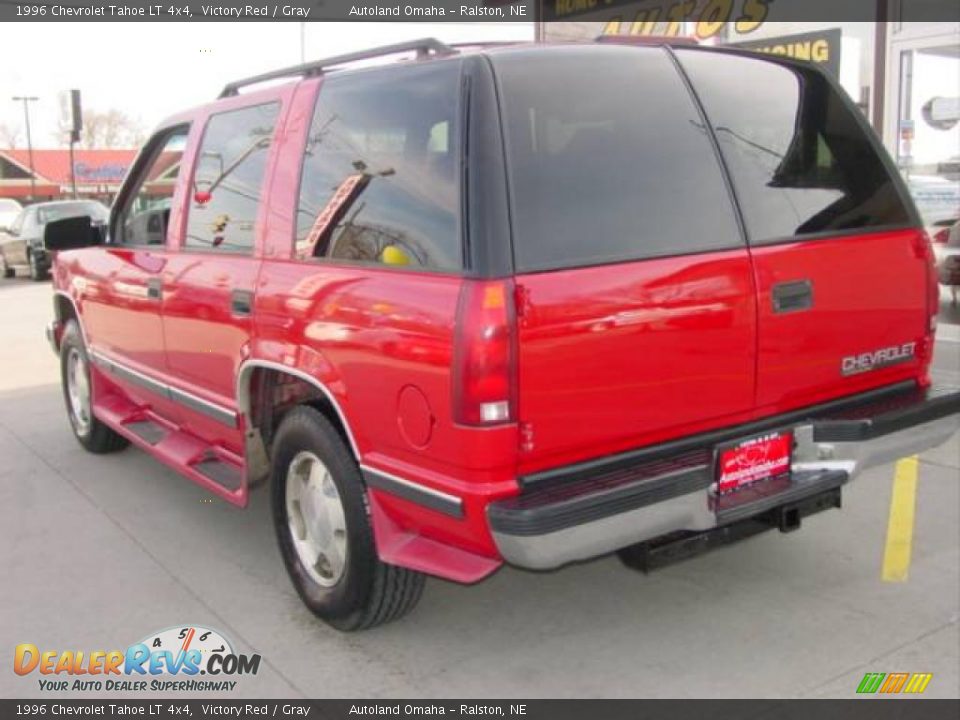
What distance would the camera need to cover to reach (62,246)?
5520 millimetres

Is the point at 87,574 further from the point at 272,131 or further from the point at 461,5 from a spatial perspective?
the point at 461,5

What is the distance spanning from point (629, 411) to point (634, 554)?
517 mm

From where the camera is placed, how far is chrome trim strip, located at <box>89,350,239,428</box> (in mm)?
4129

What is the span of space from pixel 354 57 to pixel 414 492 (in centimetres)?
166

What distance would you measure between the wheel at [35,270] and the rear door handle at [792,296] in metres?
19.6

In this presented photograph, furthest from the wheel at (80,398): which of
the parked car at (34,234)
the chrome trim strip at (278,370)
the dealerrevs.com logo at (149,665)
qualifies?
the parked car at (34,234)

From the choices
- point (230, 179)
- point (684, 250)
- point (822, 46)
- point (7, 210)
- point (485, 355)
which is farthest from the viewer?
point (7, 210)

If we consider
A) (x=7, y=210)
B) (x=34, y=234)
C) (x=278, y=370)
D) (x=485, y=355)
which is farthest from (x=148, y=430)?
(x=7, y=210)

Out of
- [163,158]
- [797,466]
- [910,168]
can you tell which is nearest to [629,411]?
[797,466]

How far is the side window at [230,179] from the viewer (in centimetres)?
394

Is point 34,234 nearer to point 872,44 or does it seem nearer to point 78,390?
point 78,390

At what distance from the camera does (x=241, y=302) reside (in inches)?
150

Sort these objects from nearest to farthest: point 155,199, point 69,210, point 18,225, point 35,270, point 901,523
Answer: point 901,523
point 155,199
point 69,210
point 35,270
point 18,225

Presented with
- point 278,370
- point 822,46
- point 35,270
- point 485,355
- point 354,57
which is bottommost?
point 35,270
